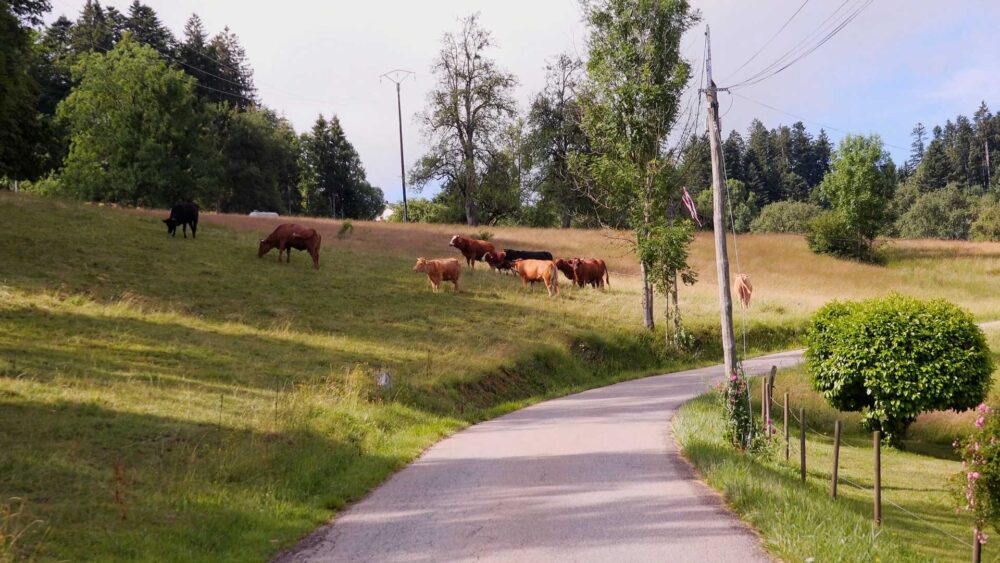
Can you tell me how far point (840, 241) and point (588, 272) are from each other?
3296 cm

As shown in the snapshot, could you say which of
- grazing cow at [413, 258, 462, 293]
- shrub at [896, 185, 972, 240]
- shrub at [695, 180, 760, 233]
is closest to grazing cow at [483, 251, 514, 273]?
grazing cow at [413, 258, 462, 293]

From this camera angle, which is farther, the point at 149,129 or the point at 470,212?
the point at 470,212

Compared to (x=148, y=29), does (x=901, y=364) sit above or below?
below

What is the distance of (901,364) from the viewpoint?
2100 centimetres

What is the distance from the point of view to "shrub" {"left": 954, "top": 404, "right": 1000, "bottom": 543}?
8000 millimetres

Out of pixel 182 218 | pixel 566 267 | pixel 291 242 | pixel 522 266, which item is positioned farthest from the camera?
pixel 566 267

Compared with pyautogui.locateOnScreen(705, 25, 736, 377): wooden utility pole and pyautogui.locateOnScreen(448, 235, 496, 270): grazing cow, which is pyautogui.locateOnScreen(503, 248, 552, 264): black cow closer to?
pyautogui.locateOnScreen(448, 235, 496, 270): grazing cow

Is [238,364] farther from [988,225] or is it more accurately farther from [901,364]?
[988,225]

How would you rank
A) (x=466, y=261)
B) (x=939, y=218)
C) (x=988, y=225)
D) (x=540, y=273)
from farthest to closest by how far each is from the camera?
(x=939, y=218) < (x=988, y=225) < (x=466, y=261) < (x=540, y=273)

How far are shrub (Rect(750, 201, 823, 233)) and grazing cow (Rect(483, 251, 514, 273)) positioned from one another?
273 feet

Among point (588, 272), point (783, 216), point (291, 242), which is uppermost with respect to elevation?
point (783, 216)

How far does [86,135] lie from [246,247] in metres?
34.2

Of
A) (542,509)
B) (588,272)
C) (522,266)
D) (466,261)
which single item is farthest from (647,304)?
(542,509)

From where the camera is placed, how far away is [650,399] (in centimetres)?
2138
